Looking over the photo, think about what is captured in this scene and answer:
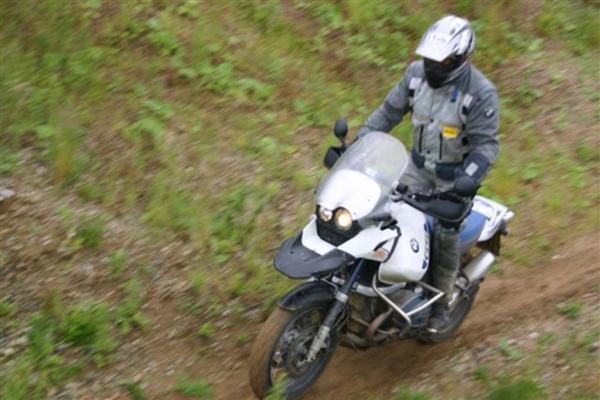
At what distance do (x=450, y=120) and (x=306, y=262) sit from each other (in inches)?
55.8

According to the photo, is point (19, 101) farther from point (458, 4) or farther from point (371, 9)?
point (458, 4)

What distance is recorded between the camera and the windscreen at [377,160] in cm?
554

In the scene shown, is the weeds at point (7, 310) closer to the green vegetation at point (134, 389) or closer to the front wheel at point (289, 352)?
the green vegetation at point (134, 389)

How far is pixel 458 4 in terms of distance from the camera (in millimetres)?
11031

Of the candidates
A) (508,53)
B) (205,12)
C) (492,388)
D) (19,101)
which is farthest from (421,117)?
(508,53)

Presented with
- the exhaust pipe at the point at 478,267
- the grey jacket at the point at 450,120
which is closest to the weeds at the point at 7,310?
the grey jacket at the point at 450,120

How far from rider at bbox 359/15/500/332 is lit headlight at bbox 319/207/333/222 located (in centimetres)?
62

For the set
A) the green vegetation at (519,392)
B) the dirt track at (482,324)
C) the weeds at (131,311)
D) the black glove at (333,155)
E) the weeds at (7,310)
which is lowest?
the dirt track at (482,324)

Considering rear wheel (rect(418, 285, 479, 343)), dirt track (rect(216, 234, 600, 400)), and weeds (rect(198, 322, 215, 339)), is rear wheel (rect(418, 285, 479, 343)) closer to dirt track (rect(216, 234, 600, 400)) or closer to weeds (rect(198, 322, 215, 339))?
dirt track (rect(216, 234, 600, 400))

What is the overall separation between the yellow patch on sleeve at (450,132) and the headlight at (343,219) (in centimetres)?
104

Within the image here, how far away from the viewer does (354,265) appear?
18.3 ft

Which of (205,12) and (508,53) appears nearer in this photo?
(205,12)

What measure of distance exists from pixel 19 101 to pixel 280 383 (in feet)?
12.4

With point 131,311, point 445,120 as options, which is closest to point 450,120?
point 445,120
